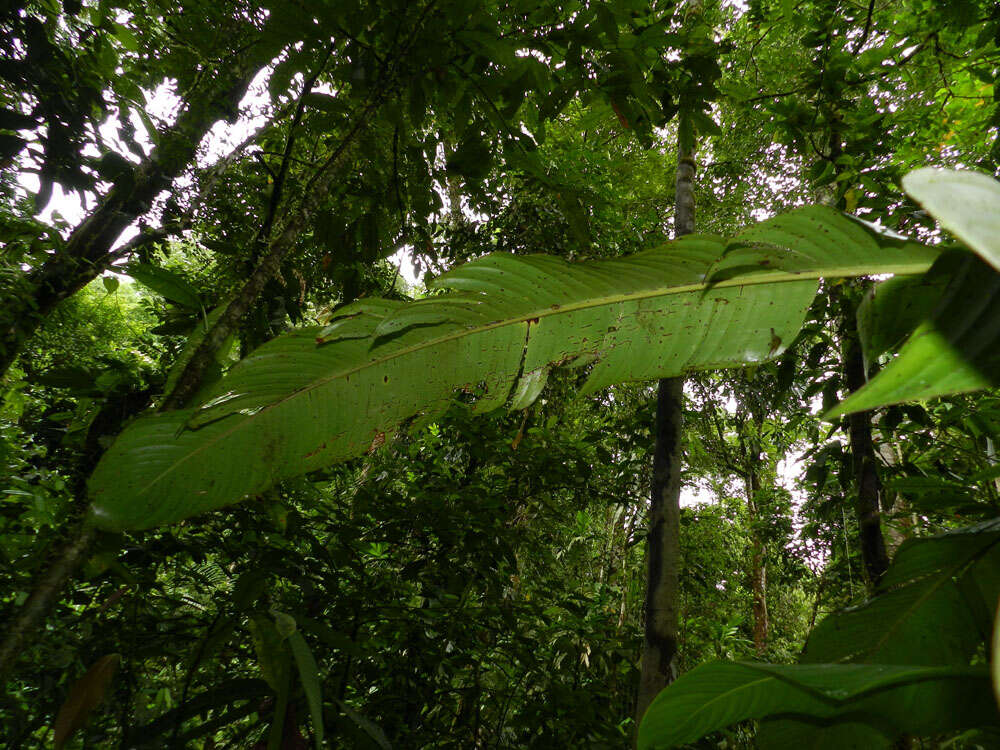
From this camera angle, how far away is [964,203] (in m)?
0.24

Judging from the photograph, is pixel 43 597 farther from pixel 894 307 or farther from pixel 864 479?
pixel 864 479

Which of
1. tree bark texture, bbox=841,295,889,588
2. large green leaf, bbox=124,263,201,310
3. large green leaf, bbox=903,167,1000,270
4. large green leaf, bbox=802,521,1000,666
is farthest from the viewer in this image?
tree bark texture, bbox=841,295,889,588

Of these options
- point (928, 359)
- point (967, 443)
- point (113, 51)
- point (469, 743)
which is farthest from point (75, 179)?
point (967, 443)

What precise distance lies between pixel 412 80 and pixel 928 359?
116 cm

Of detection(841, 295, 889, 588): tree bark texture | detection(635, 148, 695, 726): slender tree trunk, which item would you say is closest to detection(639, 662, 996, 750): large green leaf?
detection(635, 148, 695, 726): slender tree trunk

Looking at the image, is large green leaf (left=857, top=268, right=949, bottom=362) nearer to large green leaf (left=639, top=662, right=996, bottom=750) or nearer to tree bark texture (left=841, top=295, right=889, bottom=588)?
large green leaf (left=639, top=662, right=996, bottom=750)

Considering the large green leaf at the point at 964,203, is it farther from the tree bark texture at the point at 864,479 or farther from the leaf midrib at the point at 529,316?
the tree bark texture at the point at 864,479

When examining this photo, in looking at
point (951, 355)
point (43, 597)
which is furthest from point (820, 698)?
point (43, 597)

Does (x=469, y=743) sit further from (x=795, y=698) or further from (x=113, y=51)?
(x=113, y=51)

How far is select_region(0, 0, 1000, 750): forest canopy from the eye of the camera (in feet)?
1.65

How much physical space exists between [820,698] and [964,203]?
0.94 ft

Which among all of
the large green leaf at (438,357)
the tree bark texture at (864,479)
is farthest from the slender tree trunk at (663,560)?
the large green leaf at (438,357)

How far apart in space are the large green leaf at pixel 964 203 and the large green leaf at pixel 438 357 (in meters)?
0.24

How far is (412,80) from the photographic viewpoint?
112 cm
